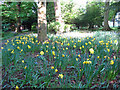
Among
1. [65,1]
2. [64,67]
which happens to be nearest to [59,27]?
[65,1]

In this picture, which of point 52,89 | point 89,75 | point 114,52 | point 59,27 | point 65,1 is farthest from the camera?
point 65,1

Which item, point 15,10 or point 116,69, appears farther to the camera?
point 15,10

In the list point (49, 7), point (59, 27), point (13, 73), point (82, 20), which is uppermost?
point (49, 7)

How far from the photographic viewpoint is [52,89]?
1586 mm

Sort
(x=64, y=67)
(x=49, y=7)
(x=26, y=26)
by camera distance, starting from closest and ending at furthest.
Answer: (x=64, y=67)
(x=49, y=7)
(x=26, y=26)

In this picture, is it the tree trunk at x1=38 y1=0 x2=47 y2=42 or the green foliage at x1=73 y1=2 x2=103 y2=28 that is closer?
the tree trunk at x1=38 y1=0 x2=47 y2=42

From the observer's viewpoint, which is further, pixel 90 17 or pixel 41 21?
pixel 90 17

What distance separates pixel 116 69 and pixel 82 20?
12.0 m

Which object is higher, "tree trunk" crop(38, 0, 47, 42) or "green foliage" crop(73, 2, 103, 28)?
"green foliage" crop(73, 2, 103, 28)

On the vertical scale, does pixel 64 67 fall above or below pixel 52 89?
above

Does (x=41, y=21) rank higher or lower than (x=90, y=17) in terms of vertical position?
lower

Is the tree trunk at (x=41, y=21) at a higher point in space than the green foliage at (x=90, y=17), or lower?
lower

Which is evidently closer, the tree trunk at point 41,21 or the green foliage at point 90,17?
the tree trunk at point 41,21

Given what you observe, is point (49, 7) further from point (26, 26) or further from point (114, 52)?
point (114, 52)
